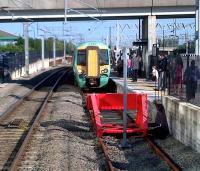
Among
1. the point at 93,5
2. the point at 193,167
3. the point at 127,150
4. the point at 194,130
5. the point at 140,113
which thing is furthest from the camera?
the point at 93,5

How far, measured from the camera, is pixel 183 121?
14992mm

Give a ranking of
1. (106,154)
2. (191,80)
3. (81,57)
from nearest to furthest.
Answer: (106,154)
(191,80)
(81,57)

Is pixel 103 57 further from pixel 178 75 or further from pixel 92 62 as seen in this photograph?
pixel 178 75

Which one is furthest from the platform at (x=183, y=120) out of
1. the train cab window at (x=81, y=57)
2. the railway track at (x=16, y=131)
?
the train cab window at (x=81, y=57)

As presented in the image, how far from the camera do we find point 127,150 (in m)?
15.2

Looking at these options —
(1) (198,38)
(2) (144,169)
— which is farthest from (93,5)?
(2) (144,169)

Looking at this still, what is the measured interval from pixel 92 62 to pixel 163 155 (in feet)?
68.3

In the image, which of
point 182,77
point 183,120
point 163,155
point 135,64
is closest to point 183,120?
point 183,120

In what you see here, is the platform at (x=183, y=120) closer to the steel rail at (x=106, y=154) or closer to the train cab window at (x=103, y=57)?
the steel rail at (x=106, y=154)

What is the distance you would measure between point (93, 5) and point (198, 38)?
1079 inches

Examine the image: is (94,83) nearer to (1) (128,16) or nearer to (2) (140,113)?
(1) (128,16)

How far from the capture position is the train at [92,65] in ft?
112

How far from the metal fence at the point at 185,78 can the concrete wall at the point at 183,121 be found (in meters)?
0.25

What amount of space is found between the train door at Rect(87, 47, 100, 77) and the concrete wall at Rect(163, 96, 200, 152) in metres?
16.8
